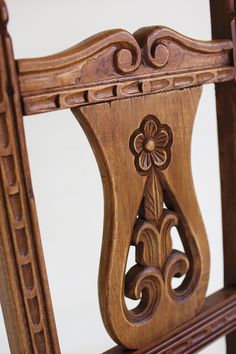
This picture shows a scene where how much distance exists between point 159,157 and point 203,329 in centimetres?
17

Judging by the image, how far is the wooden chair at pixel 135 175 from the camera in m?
0.39

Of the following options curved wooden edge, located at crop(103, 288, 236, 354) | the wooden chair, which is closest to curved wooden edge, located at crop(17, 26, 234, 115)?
the wooden chair

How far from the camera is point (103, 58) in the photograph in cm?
42

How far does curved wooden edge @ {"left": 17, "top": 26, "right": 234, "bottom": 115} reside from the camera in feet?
1.29

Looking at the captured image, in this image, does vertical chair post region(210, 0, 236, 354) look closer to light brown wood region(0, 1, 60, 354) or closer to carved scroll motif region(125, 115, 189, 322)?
carved scroll motif region(125, 115, 189, 322)

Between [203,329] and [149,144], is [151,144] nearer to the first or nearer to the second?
[149,144]

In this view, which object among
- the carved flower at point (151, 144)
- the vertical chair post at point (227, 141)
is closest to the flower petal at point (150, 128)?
the carved flower at point (151, 144)

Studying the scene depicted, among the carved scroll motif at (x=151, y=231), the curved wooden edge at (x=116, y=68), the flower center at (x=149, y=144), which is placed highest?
the curved wooden edge at (x=116, y=68)

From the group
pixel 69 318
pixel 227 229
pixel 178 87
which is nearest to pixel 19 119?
pixel 178 87

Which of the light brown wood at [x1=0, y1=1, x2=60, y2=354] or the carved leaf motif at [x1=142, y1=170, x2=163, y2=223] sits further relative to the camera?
the carved leaf motif at [x1=142, y1=170, x2=163, y2=223]

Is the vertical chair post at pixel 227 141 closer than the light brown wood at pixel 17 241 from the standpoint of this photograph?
No

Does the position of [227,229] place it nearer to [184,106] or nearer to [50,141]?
[184,106]

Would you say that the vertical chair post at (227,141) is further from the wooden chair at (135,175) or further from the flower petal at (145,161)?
the flower petal at (145,161)

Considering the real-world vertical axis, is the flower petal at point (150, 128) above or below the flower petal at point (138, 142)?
above
